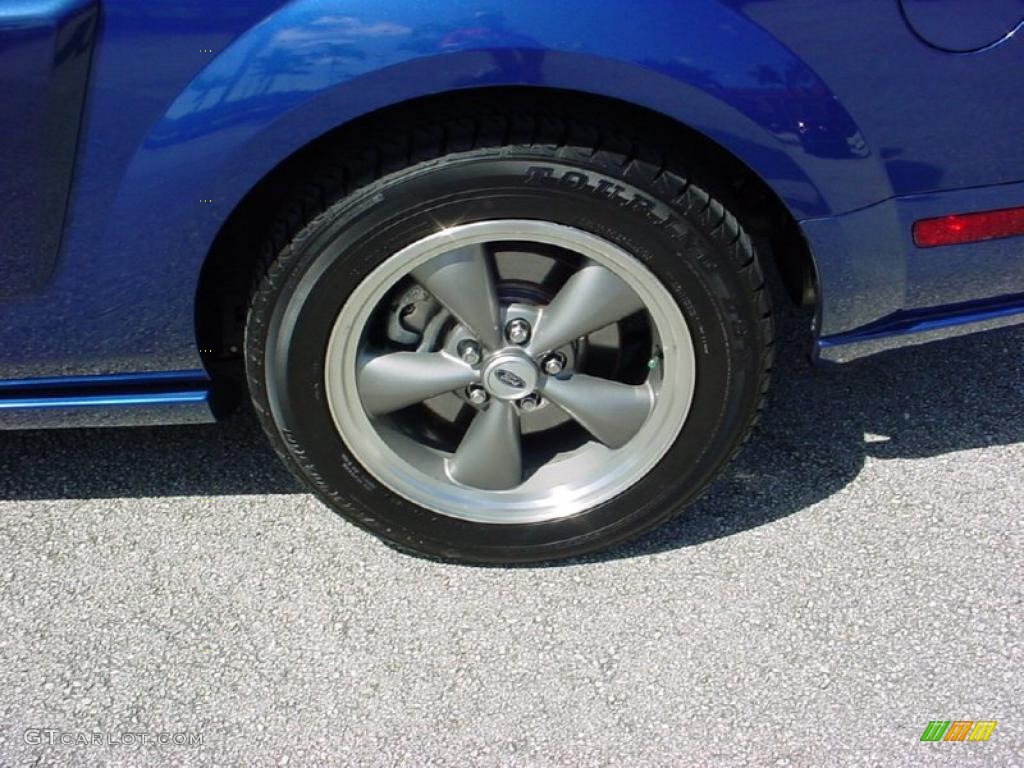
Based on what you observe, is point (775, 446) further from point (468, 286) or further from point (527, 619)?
point (468, 286)

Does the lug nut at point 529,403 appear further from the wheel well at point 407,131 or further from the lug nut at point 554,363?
the wheel well at point 407,131

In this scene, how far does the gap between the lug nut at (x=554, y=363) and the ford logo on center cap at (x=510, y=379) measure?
0.07 meters

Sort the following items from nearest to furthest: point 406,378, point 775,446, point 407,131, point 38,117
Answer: point 38,117, point 407,131, point 406,378, point 775,446

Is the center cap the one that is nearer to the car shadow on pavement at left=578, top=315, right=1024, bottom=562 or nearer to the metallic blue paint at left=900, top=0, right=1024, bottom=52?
the car shadow on pavement at left=578, top=315, right=1024, bottom=562

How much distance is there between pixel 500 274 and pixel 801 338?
3.78 feet

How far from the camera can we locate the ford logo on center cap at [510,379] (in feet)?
6.64

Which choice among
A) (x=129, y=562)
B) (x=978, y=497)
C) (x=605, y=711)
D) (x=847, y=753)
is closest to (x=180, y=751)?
(x=129, y=562)

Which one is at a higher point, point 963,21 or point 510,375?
point 963,21

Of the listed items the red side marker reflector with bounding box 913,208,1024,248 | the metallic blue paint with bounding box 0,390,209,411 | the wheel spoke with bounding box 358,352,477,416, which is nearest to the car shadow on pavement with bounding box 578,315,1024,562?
the red side marker reflector with bounding box 913,208,1024,248

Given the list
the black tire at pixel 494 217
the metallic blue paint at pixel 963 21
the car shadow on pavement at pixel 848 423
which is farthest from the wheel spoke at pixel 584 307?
the metallic blue paint at pixel 963 21

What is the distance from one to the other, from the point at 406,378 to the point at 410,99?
1.95 feet

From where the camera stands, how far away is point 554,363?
206 cm

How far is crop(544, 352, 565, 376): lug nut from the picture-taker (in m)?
2.05

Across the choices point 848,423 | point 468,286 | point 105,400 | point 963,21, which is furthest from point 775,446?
point 105,400
